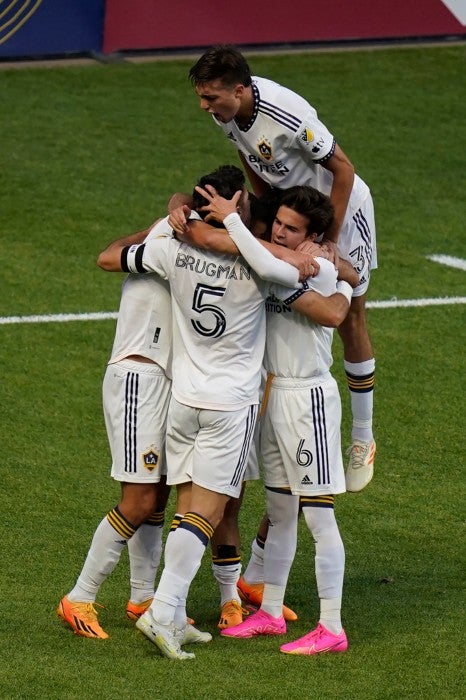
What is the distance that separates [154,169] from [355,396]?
272 inches

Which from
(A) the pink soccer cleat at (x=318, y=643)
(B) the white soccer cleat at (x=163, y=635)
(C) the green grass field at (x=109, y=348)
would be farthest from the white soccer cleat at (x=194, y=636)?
(A) the pink soccer cleat at (x=318, y=643)

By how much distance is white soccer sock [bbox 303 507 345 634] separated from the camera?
6102 millimetres

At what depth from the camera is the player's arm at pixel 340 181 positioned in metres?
6.77

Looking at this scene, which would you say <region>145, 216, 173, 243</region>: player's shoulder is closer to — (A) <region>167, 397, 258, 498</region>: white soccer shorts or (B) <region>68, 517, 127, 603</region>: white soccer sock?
(A) <region>167, 397, 258, 498</region>: white soccer shorts

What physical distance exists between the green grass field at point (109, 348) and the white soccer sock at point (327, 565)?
18 cm

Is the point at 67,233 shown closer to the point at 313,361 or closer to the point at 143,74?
the point at 143,74

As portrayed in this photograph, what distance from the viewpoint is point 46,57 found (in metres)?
16.2

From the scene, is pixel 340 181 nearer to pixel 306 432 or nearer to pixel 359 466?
pixel 306 432

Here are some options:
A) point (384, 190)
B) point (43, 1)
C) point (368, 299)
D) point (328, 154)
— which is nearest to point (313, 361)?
point (328, 154)

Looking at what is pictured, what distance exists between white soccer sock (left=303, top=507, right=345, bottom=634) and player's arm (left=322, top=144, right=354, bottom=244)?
137 centimetres

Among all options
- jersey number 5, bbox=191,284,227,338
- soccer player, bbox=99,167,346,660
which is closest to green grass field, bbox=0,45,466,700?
soccer player, bbox=99,167,346,660

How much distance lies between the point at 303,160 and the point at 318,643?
2.20 m

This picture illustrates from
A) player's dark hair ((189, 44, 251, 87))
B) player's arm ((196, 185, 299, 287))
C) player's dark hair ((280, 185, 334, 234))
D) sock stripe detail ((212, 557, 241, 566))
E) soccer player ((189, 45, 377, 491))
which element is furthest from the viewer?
sock stripe detail ((212, 557, 241, 566))

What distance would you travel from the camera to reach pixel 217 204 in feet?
19.3
